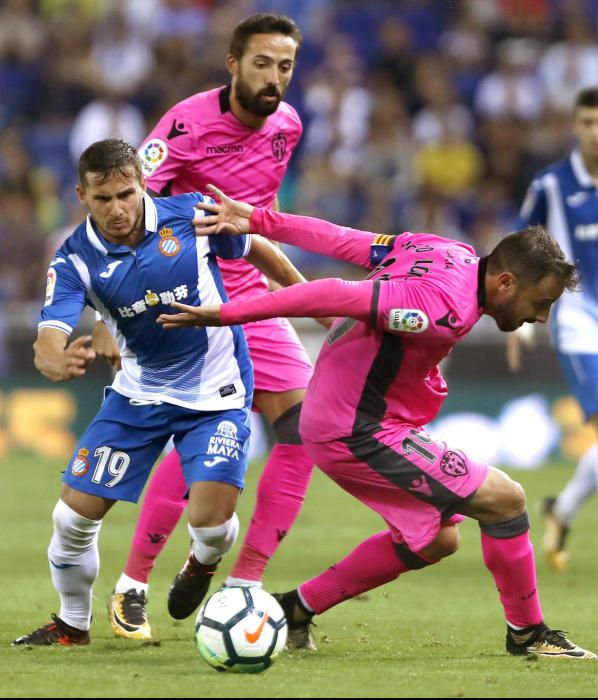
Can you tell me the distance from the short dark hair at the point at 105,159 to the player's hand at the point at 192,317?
0.66m

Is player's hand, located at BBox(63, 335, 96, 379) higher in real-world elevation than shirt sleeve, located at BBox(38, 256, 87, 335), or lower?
lower

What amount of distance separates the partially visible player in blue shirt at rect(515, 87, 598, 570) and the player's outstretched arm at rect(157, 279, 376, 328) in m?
3.50

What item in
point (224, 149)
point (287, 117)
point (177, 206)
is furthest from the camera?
point (287, 117)

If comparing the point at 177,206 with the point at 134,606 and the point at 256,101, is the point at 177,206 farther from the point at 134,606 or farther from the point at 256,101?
the point at 134,606

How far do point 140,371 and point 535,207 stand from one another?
12.0 ft

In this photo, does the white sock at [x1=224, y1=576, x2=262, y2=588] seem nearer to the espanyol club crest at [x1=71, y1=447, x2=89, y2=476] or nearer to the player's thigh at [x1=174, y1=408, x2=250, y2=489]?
the player's thigh at [x1=174, y1=408, x2=250, y2=489]

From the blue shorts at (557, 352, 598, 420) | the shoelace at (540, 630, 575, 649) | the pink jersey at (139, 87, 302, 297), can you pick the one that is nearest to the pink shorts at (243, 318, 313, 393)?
the pink jersey at (139, 87, 302, 297)

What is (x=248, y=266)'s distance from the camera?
7074 mm

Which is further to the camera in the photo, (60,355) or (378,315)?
(60,355)

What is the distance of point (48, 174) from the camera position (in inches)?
646

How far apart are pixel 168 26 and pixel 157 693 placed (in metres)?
14.0

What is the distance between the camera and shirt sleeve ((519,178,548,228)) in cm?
884

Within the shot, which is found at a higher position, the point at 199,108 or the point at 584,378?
the point at 199,108

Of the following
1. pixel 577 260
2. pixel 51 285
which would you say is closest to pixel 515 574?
pixel 51 285
